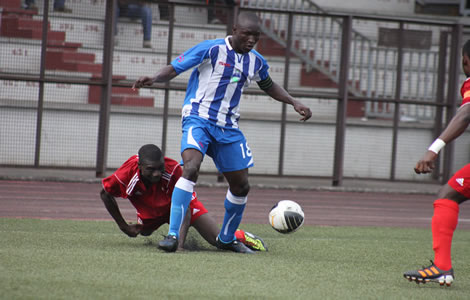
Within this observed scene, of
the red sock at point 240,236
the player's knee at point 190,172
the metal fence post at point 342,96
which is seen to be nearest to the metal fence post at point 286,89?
the metal fence post at point 342,96

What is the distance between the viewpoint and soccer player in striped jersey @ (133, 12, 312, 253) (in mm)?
6273

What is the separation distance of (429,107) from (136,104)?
20.7 feet

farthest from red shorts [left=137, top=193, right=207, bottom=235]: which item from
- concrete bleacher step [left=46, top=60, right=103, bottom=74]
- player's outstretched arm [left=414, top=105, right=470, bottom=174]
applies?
concrete bleacher step [left=46, top=60, right=103, bottom=74]

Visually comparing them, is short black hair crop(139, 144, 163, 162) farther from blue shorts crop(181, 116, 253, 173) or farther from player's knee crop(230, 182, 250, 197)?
player's knee crop(230, 182, 250, 197)

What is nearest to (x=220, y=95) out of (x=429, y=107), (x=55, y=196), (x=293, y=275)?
(x=293, y=275)

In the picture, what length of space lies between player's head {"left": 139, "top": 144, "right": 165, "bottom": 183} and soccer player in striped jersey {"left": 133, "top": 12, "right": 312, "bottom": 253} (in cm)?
24

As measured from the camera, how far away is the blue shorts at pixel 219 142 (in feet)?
20.6

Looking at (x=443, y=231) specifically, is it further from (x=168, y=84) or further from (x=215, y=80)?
(x=168, y=84)

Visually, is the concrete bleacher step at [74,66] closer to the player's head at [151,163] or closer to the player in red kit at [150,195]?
the player in red kit at [150,195]

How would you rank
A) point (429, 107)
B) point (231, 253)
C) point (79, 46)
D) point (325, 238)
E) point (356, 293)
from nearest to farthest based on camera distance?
point (356, 293)
point (231, 253)
point (325, 238)
point (79, 46)
point (429, 107)

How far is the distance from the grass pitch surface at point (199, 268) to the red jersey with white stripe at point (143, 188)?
0.35 metres

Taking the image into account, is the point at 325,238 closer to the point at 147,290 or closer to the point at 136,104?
the point at 147,290

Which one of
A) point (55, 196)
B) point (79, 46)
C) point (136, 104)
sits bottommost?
point (55, 196)

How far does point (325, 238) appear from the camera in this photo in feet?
26.6
